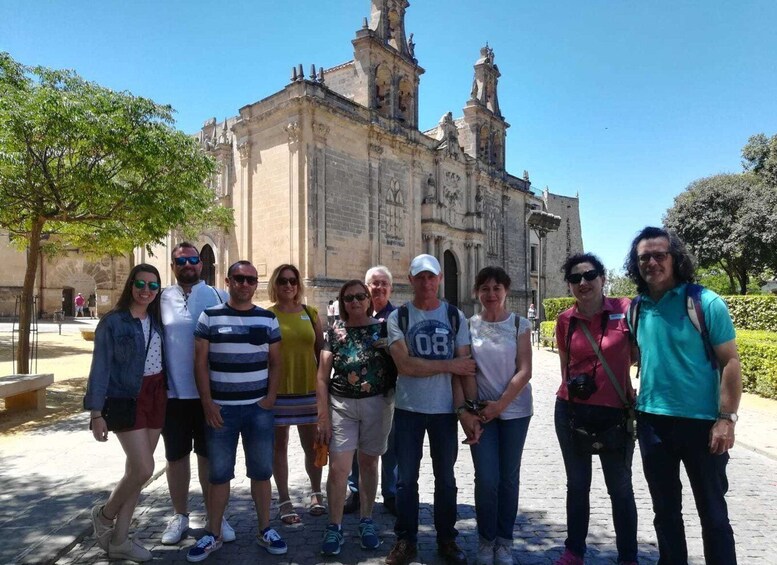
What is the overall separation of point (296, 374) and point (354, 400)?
0.64 m

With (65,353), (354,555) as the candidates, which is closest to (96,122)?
(354,555)

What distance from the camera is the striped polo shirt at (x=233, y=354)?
342 cm

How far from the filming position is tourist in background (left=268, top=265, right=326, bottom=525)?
3.91 metres

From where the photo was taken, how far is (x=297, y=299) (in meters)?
4.09

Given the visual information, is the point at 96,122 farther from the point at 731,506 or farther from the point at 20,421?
the point at 731,506

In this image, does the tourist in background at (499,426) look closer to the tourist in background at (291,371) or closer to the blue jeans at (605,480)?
the blue jeans at (605,480)

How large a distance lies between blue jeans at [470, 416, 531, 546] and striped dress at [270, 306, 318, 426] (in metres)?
1.38

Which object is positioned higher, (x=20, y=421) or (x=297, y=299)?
(x=297, y=299)

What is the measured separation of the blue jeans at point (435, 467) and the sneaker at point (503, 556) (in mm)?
300

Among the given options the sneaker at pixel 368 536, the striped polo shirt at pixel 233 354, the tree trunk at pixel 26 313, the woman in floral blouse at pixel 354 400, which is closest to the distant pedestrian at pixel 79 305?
the tree trunk at pixel 26 313

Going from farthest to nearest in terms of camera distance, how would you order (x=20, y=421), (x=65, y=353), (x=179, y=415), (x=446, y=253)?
(x=446, y=253) < (x=65, y=353) < (x=20, y=421) < (x=179, y=415)

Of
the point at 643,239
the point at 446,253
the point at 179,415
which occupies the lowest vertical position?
the point at 179,415

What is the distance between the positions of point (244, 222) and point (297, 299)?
17.8 meters

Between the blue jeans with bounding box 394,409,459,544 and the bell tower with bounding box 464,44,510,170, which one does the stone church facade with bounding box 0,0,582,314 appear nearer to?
the bell tower with bounding box 464,44,510,170
